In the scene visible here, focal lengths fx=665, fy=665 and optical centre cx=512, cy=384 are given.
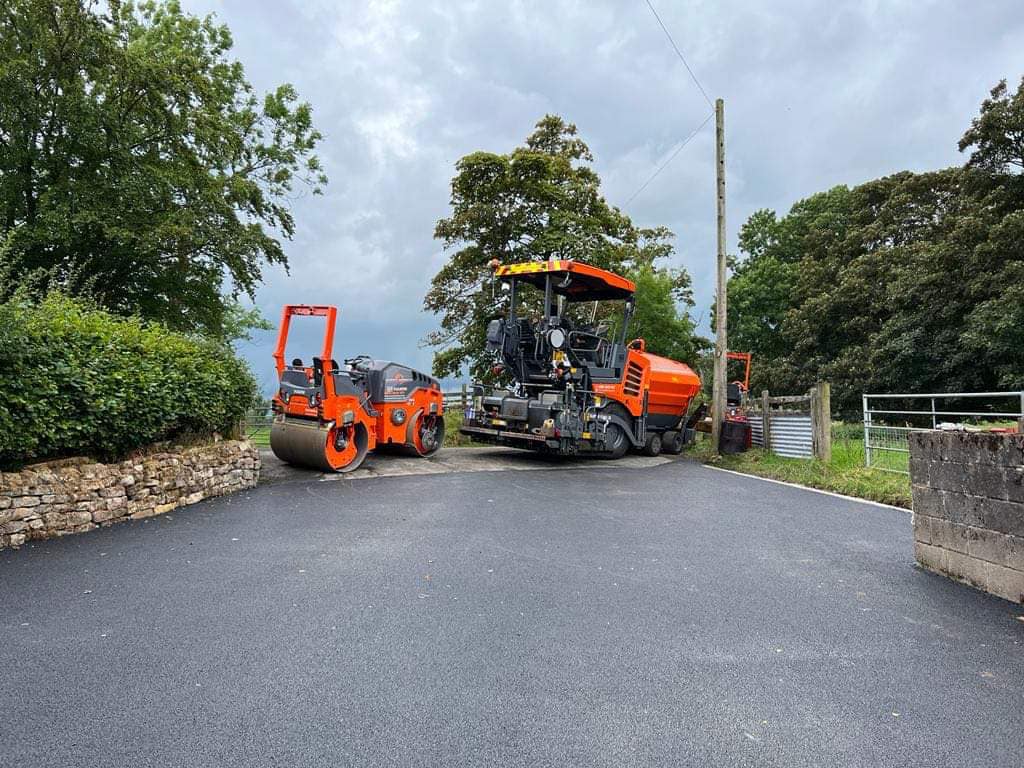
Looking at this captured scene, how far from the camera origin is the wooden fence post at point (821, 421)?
12.0 m

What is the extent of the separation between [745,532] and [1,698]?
5.71 metres

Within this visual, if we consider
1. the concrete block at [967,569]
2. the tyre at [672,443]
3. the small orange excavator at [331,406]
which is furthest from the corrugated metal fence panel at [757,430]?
the concrete block at [967,569]

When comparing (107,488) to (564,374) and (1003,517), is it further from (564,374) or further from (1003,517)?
(564,374)

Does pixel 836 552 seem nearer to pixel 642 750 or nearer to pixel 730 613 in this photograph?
pixel 730 613

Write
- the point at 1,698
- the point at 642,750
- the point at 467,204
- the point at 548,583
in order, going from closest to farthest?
the point at 642,750
the point at 1,698
the point at 548,583
the point at 467,204

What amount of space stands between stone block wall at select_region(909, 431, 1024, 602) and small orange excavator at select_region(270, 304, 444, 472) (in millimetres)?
7123

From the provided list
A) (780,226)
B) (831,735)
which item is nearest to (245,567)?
(831,735)

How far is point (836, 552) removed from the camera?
5.64 metres

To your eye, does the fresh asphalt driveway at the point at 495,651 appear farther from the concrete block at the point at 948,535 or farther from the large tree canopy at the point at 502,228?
the large tree canopy at the point at 502,228

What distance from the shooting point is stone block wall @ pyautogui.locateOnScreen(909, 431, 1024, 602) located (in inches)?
170

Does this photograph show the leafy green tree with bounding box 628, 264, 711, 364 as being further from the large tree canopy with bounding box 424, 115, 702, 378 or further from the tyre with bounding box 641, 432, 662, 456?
the tyre with bounding box 641, 432, 662, 456

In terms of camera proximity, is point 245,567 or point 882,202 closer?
point 245,567

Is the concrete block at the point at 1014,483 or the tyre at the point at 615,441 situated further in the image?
the tyre at the point at 615,441

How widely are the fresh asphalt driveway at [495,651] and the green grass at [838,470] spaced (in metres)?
2.58
